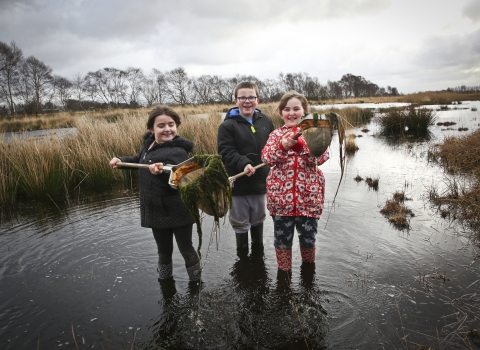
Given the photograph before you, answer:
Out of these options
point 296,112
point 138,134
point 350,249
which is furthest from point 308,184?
point 138,134

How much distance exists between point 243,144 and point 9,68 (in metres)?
46.3

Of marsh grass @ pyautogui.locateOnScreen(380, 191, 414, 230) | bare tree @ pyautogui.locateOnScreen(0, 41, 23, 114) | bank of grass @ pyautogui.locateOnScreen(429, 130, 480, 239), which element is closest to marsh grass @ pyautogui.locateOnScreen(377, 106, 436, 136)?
bank of grass @ pyautogui.locateOnScreen(429, 130, 480, 239)

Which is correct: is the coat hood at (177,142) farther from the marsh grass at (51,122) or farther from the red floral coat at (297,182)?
the marsh grass at (51,122)

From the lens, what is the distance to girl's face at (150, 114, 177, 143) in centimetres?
289

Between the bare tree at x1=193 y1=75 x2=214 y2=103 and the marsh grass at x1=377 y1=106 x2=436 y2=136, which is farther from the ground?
the bare tree at x1=193 y1=75 x2=214 y2=103

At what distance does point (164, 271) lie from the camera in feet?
10.8

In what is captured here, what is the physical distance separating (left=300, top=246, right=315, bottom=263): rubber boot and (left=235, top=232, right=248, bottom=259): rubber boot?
2.70ft

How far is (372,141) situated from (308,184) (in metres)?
11.9

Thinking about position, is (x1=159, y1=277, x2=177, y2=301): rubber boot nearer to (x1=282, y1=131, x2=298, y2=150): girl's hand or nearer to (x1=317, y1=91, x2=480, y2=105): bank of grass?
(x1=282, y1=131, x2=298, y2=150): girl's hand

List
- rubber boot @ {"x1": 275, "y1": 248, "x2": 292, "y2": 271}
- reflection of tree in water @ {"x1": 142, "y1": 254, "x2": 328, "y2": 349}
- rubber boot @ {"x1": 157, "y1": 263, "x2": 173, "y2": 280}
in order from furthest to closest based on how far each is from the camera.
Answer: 1. rubber boot @ {"x1": 157, "y1": 263, "x2": 173, "y2": 280}
2. rubber boot @ {"x1": 275, "y1": 248, "x2": 292, "y2": 271}
3. reflection of tree in water @ {"x1": 142, "y1": 254, "x2": 328, "y2": 349}

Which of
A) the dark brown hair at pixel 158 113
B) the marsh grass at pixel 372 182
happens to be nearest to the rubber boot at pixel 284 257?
the dark brown hair at pixel 158 113

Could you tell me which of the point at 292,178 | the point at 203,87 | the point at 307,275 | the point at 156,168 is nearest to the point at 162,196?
the point at 156,168

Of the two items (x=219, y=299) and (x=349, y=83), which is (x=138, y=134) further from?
(x=349, y=83)

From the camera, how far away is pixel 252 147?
135 inches
